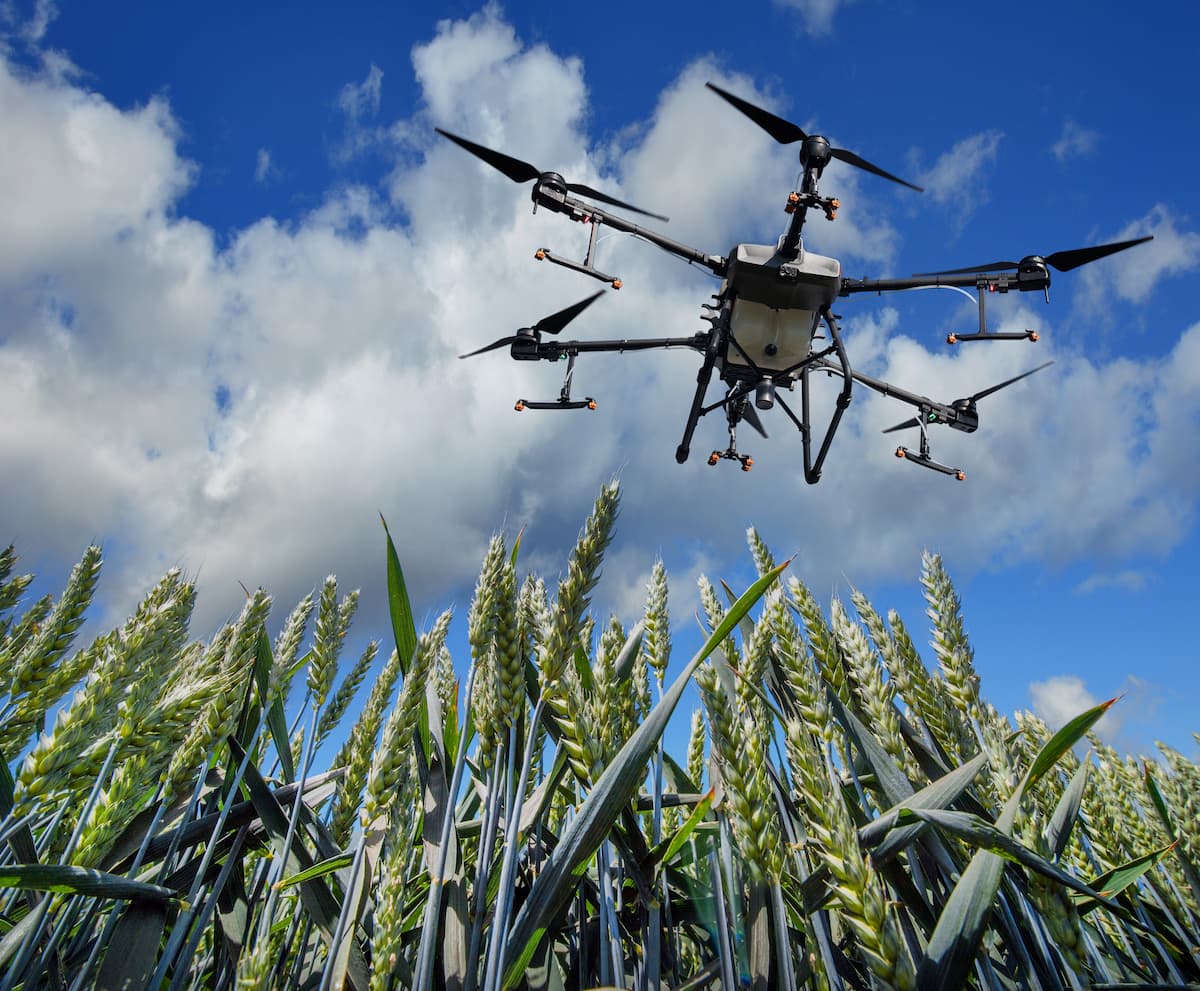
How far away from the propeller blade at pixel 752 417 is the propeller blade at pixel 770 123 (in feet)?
14.6

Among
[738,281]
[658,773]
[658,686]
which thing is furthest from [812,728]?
[738,281]

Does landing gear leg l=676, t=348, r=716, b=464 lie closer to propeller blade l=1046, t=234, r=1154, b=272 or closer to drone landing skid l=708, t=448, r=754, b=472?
drone landing skid l=708, t=448, r=754, b=472

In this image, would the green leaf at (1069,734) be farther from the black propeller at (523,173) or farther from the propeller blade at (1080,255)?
the propeller blade at (1080,255)

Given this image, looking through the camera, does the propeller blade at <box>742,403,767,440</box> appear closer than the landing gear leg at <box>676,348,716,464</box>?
No

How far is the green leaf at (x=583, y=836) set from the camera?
A: 1.28m

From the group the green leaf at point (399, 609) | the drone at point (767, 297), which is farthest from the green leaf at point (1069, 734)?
the drone at point (767, 297)

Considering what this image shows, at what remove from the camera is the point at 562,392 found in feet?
33.4

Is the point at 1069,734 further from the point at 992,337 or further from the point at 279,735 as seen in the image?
the point at 992,337

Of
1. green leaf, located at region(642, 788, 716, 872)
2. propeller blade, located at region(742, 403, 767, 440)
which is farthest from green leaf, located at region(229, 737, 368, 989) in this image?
propeller blade, located at region(742, 403, 767, 440)

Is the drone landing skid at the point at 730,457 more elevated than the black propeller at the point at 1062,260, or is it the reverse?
the black propeller at the point at 1062,260

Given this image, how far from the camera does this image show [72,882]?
4.07 feet

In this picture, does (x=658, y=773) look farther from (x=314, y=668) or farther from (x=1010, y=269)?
(x=1010, y=269)

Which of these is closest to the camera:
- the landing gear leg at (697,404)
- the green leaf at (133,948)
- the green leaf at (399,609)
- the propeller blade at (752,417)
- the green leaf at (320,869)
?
the green leaf at (133,948)

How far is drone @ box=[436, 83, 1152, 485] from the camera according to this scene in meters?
8.03
